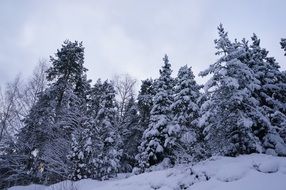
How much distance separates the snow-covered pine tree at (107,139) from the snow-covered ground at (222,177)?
13905 millimetres

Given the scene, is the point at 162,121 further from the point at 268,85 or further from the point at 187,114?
the point at 268,85

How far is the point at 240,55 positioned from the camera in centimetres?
1667

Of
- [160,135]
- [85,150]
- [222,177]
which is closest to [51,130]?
[85,150]

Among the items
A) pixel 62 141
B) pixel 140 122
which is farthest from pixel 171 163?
pixel 140 122

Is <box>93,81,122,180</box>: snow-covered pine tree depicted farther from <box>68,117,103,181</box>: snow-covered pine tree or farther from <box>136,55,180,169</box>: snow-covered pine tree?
<box>136,55,180,169</box>: snow-covered pine tree

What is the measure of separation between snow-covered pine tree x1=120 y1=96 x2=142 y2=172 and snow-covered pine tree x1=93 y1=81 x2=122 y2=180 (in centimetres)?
342

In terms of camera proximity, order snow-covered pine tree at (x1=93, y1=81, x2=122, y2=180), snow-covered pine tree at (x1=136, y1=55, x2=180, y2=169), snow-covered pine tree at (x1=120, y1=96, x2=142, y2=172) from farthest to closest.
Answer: snow-covered pine tree at (x1=120, y1=96, x2=142, y2=172) < snow-covered pine tree at (x1=93, y1=81, x2=122, y2=180) < snow-covered pine tree at (x1=136, y1=55, x2=180, y2=169)

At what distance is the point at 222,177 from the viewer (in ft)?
30.0

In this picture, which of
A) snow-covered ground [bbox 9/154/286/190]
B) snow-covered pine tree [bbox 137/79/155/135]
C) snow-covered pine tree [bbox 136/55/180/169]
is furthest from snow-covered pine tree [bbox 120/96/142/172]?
snow-covered ground [bbox 9/154/286/190]

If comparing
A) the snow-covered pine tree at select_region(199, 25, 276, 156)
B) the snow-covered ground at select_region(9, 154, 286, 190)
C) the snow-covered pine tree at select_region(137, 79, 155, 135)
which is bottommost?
the snow-covered ground at select_region(9, 154, 286, 190)

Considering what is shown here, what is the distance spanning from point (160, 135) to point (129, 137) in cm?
1366

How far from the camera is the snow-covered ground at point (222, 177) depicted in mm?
8055

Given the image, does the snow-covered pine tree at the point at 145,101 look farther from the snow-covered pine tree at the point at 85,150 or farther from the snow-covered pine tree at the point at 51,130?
the snow-covered pine tree at the point at 51,130

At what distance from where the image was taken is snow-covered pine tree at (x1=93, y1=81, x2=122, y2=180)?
84.7 feet
